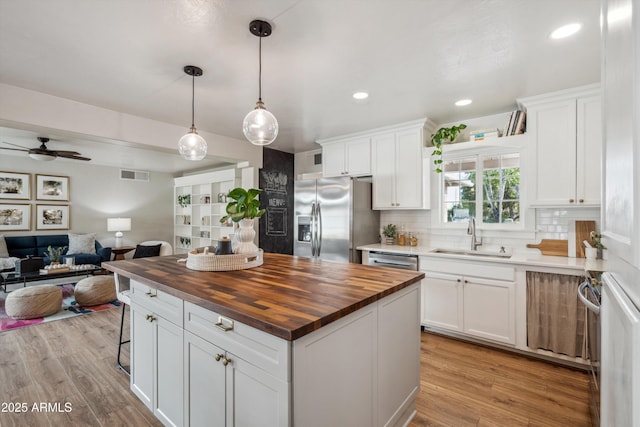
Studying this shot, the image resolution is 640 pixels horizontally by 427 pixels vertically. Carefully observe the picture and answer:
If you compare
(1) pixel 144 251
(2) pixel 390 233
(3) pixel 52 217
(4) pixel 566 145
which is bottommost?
(1) pixel 144 251

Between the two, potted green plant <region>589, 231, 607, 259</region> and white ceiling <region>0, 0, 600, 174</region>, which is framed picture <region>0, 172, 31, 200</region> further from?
potted green plant <region>589, 231, 607, 259</region>

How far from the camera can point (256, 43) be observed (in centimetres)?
202

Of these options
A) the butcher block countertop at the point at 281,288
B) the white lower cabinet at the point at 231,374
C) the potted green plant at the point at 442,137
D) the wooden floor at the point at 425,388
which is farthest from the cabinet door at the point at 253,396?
the potted green plant at the point at 442,137

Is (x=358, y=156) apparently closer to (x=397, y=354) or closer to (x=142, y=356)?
(x=397, y=354)

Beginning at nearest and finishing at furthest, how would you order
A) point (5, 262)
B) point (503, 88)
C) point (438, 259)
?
point (503, 88) < point (438, 259) < point (5, 262)

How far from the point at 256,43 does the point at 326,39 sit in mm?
472

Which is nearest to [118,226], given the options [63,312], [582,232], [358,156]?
Result: [63,312]

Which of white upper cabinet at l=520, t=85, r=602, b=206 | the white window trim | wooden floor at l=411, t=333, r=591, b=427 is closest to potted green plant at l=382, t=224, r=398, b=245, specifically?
the white window trim

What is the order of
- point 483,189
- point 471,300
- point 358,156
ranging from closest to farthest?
point 471,300, point 483,189, point 358,156

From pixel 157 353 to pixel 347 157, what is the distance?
3217 millimetres

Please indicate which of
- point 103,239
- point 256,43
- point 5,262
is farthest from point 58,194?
point 256,43

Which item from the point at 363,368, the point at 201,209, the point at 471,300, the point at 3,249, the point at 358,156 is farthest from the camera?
the point at 201,209

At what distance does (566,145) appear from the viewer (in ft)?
8.92

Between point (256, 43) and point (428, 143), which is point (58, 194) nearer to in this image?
point (256, 43)
